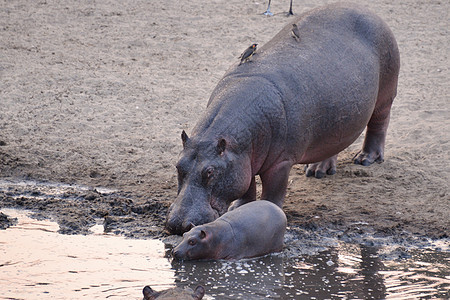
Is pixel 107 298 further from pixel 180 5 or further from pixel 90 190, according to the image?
pixel 180 5

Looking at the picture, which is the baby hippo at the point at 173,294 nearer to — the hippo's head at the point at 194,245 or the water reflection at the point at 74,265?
the water reflection at the point at 74,265

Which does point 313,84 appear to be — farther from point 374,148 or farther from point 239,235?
point 374,148

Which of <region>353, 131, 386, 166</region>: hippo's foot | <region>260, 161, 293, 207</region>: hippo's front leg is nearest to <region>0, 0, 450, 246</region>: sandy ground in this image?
<region>353, 131, 386, 166</region>: hippo's foot

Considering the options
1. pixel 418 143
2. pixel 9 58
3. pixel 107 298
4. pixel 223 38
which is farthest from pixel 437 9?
pixel 107 298

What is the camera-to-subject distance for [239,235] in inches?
215

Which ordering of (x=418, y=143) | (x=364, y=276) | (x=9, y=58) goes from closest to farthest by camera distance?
(x=364, y=276), (x=418, y=143), (x=9, y=58)

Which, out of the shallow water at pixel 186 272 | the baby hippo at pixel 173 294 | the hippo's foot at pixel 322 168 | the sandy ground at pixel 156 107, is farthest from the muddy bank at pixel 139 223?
the baby hippo at pixel 173 294

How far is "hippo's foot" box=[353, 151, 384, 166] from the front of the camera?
26.4ft

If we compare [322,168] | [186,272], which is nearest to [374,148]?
[322,168]

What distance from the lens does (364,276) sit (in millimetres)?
5301

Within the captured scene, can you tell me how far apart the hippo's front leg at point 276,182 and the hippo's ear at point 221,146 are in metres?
0.68

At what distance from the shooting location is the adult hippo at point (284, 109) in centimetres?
569

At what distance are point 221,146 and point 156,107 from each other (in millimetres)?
3706

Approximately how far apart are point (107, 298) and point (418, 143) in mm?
4933
